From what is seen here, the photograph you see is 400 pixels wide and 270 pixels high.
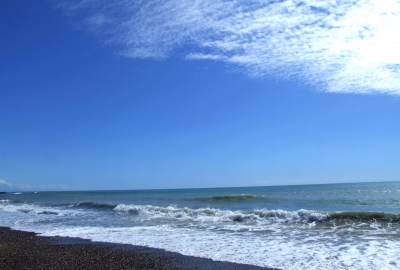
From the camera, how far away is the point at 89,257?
374 inches

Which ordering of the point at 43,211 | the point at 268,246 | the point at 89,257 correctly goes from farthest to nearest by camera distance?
the point at 43,211 → the point at 268,246 → the point at 89,257

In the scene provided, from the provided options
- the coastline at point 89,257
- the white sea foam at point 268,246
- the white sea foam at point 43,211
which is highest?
the coastline at point 89,257

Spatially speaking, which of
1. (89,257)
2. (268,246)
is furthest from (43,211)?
(268,246)

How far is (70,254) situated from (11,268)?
6.11 ft

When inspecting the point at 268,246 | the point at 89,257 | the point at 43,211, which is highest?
the point at 89,257

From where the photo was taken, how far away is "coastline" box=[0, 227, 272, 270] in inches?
336

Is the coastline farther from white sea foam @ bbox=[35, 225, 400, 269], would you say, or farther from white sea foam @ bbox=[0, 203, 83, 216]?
white sea foam @ bbox=[0, 203, 83, 216]

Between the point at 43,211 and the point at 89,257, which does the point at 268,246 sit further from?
the point at 43,211

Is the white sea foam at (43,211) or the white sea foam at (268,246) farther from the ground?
the white sea foam at (268,246)

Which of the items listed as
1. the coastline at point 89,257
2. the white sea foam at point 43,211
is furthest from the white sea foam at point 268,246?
the white sea foam at point 43,211

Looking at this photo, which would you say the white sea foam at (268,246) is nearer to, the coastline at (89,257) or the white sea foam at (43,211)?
the coastline at (89,257)

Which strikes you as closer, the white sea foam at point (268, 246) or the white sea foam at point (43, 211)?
the white sea foam at point (268, 246)

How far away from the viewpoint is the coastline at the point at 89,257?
8.52 metres

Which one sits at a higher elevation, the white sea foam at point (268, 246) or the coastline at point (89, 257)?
the coastline at point (89, 257)
